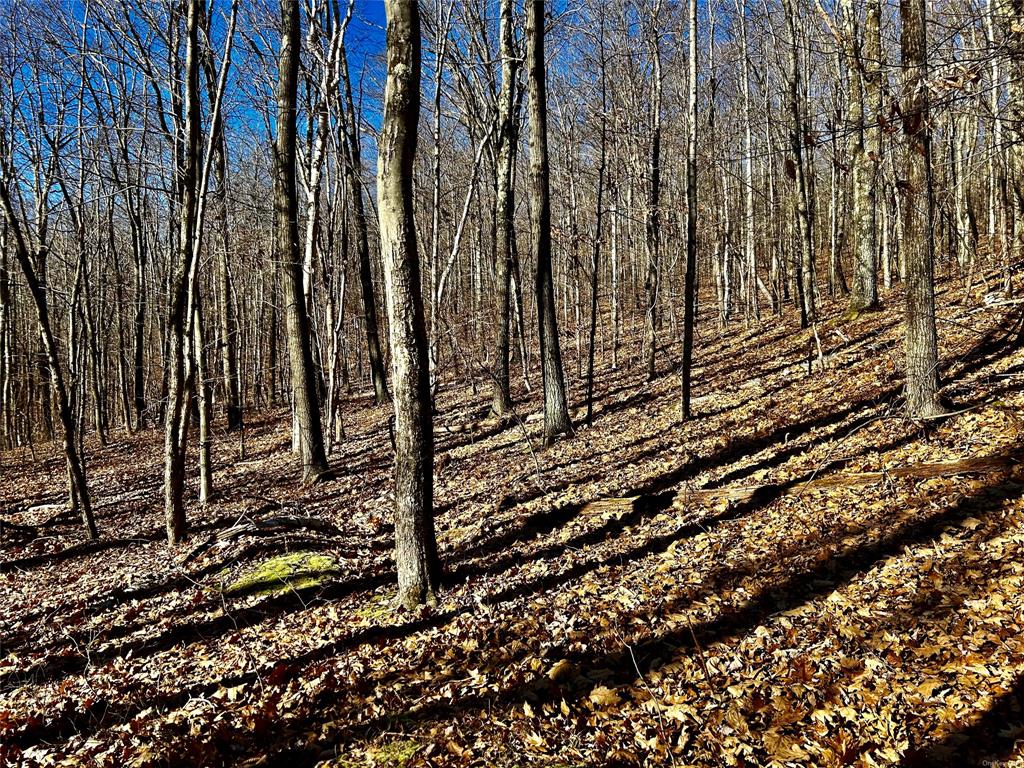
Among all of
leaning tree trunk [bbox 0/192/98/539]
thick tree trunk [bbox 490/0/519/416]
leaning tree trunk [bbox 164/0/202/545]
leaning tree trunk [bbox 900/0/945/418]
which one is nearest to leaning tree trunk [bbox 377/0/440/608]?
leaning tree trunk [bbox 164/0/202/545]

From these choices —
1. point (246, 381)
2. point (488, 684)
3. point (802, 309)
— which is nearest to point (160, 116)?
point (488, 684)

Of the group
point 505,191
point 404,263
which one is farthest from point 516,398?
point 404,263

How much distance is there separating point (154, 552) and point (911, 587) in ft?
27.7

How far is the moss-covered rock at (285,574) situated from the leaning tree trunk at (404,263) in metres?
1.87

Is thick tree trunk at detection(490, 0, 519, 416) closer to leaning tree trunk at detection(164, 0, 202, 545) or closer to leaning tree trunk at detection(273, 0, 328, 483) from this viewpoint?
leaning tree trunk at detection(273, 0, 328, 483)

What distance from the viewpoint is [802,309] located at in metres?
14.1

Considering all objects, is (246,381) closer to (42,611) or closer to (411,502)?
(42,611)

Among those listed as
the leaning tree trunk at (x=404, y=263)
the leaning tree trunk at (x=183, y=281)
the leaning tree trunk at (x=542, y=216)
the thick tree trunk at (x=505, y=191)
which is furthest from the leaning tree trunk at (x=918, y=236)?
the leaning tree trunk at (x=183, y=281)

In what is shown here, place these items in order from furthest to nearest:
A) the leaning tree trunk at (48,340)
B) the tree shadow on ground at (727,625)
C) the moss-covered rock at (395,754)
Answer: the leaning tree trunk at (48,340), the tree shadow on ground at (727,625), the moss-covered rock at (395,754)

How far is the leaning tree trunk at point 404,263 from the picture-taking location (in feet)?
15.9

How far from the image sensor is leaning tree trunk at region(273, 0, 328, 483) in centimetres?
1025

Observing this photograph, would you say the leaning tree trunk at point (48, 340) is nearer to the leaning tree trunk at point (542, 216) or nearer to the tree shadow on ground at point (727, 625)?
the tree shadow on ground at point (727, 625)

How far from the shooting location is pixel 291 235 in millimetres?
10633

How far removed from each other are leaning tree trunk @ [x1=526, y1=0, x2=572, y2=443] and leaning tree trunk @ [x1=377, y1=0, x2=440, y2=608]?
566 centimetres
